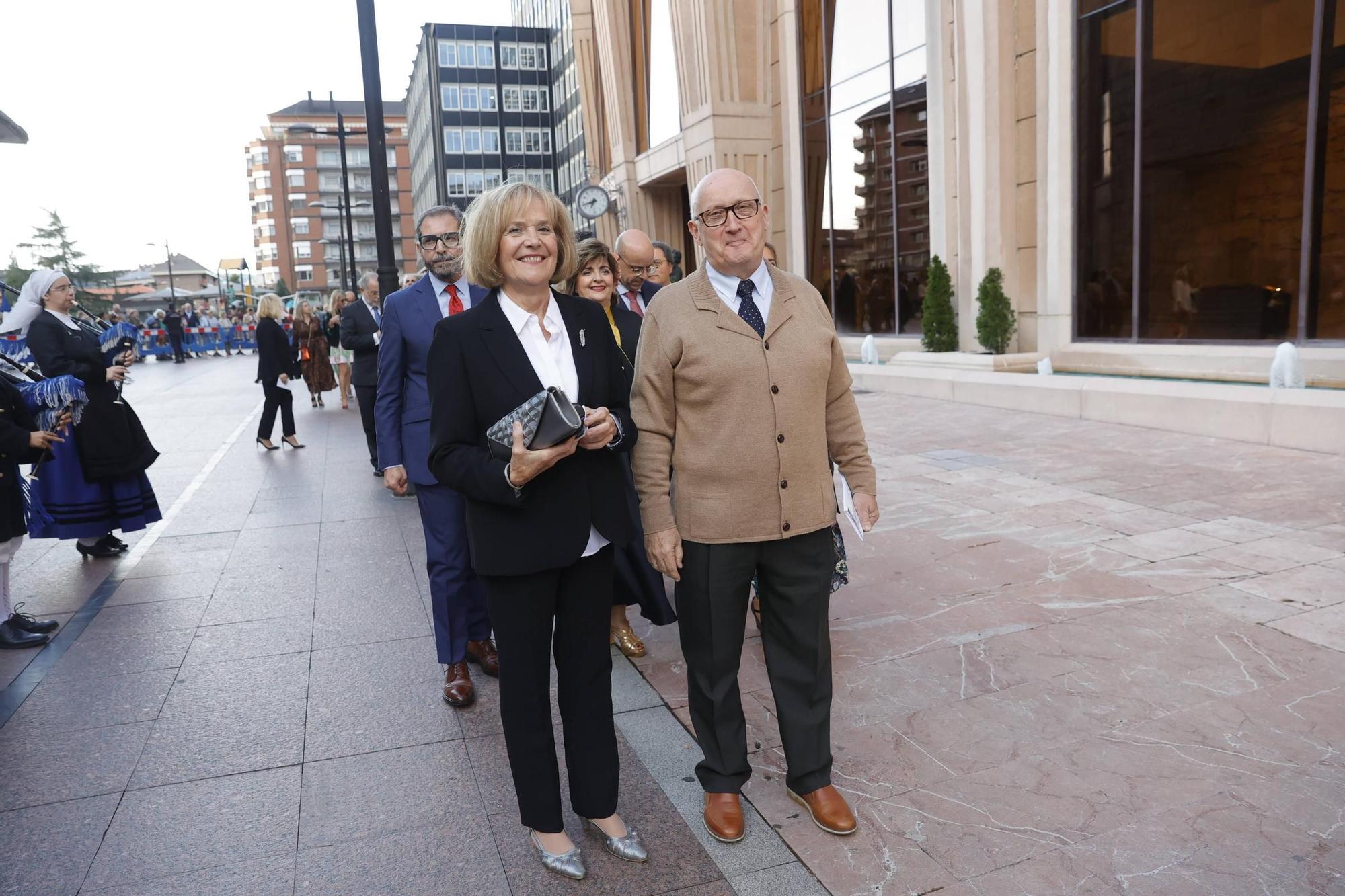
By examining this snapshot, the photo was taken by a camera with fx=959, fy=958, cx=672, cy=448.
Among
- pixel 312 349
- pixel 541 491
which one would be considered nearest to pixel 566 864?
pixel 541 491

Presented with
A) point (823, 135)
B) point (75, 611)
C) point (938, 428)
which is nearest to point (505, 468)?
point (75, 611)

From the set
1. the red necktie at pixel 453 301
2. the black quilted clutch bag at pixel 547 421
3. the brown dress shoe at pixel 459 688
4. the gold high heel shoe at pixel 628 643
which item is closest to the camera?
the black quilted clutch bag at pixel 547 421

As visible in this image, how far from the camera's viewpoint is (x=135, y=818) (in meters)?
3.16

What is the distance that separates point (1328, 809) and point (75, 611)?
6070 millimetres

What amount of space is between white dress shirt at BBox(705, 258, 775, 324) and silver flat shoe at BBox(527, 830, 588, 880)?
1647 mm

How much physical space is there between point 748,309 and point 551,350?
598 mm

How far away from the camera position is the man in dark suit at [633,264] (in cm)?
495

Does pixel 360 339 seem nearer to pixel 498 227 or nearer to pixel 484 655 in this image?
pixel 484 655

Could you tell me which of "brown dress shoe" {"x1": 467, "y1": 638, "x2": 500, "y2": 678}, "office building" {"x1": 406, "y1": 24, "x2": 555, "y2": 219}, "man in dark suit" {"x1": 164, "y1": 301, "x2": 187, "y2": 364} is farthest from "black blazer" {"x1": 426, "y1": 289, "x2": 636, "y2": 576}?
"office building" {"x1": 406, "y1": 24, "x2": 555, "y2": 219}

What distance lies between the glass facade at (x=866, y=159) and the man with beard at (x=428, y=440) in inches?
555

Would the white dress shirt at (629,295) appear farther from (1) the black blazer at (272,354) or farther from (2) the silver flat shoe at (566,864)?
(1) the black blazer at (272,354)

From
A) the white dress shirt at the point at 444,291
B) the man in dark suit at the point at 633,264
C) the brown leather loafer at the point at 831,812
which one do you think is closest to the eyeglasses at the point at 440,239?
the white dress shirt at the point at 444,291

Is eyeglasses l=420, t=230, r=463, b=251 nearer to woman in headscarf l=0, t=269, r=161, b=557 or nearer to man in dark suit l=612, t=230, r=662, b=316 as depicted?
man in dark suit l=612, t=230, r=662, b=316

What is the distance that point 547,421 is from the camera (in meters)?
2.36
